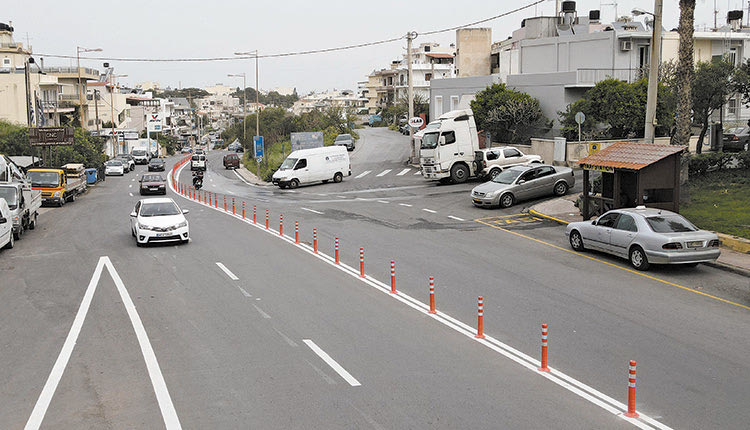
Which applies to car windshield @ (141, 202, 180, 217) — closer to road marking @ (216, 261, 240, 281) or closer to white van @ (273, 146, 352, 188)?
road marking @ (216, 261, 240, 281)

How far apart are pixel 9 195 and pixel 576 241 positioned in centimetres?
1995

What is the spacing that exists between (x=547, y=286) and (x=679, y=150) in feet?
25.9

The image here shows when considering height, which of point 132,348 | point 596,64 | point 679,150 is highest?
point 596,64

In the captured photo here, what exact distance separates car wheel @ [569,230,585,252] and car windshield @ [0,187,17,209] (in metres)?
19.4

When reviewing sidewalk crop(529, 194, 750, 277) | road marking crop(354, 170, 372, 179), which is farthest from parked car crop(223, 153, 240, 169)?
sidewalk crop(529, 194, 750, 277)

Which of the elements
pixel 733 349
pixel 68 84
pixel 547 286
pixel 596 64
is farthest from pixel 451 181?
pixel 68 84

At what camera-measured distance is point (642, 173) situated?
67.0ft

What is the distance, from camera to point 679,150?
66.3 ft

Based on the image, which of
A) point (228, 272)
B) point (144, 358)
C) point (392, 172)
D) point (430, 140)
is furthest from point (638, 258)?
point (392, 172)

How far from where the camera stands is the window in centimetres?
1736

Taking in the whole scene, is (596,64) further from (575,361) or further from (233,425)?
(233,425)

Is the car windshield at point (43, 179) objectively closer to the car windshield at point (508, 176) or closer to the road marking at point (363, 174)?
the road marking at point (363, 174)

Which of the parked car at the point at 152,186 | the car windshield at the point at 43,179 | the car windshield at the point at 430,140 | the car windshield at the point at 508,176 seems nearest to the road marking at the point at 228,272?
the car windshield at the point at 508,176

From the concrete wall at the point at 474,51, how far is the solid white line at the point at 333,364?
2273 inches
